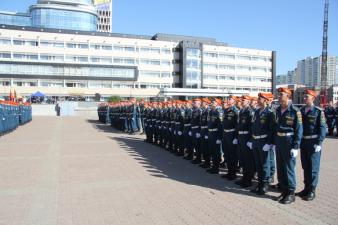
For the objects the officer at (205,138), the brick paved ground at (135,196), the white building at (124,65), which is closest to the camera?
the brick paved ground at (135,196)

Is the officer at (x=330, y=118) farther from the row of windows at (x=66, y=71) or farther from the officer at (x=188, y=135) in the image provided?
the row of windows at (x=66, y=71)

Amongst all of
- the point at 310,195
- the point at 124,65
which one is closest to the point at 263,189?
the point at 310,195

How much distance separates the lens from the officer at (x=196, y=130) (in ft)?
34.9

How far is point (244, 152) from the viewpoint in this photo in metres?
8.05

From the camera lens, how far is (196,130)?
35.8 ft

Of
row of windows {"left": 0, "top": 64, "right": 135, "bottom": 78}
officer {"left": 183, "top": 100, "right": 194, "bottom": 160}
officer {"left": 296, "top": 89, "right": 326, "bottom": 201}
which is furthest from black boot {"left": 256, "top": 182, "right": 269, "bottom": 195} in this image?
row of windows {"left": 0, "top": 64, "right": 135, "bottom": 78}

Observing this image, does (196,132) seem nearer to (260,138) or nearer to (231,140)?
(231,140)

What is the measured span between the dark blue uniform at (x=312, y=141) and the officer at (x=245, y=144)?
3.98ft

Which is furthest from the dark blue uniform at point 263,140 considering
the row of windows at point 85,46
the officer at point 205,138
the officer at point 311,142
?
the row of windows at point 85,46

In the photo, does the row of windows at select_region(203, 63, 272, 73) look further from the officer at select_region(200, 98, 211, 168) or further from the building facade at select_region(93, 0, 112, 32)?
the officer at select_region(200, 98, 211, 168)

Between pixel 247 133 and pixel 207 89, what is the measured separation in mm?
74745

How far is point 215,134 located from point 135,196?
129 inches

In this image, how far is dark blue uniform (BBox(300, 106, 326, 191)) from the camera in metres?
6.82

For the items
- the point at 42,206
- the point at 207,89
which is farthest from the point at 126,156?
the point at 207,89
